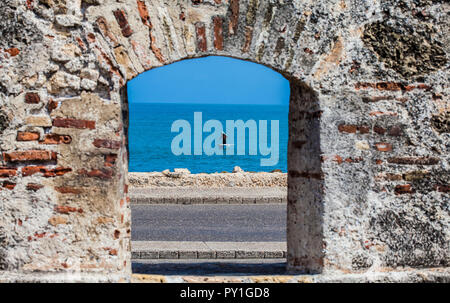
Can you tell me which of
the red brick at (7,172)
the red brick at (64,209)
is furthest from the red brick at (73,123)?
the red brick at (64,209)

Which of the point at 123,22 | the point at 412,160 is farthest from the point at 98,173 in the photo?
the point at 412,160

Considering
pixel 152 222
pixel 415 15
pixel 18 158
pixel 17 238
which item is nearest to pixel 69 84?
pixel 18 158

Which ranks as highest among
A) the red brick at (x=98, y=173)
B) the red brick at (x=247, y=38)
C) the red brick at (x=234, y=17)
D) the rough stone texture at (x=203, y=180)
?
the red brick at (x=234, y=17)

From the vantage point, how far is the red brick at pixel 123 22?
4.79 metres

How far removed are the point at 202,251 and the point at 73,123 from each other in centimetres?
476

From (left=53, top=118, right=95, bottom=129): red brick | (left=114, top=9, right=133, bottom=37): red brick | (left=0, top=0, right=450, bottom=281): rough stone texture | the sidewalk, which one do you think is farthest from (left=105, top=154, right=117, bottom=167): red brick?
the sidewalk

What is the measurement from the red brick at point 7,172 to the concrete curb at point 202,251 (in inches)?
177

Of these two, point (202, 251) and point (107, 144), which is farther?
point (202, 251)

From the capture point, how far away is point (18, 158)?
474cm

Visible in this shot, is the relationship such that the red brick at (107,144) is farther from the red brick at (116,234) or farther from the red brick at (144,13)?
the red brick at (144,13)

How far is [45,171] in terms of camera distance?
4785mm

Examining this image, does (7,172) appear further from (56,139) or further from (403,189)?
(403,189)

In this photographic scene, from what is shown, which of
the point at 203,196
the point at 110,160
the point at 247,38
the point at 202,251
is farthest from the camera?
the point at 203,196

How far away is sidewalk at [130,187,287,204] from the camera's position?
565 inches
